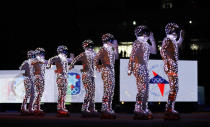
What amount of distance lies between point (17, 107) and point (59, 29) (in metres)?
8.45

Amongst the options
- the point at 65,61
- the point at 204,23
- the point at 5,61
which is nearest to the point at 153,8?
the point at 204,23

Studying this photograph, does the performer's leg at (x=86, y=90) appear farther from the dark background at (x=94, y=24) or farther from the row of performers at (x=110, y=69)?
the dark background at (x=94, y=24)

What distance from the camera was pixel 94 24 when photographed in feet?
117

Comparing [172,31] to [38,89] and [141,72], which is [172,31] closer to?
[141,72]

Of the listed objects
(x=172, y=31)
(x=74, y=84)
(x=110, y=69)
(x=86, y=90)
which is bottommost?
(x=86, y=90)

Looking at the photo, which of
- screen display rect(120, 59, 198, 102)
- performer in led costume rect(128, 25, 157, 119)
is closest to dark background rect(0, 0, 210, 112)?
screen display rect(120, 59, 198, 102)

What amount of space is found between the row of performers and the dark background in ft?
11.4

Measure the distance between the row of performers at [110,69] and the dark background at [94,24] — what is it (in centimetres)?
349

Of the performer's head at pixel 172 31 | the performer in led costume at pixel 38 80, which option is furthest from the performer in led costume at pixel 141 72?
the performer in led costume at pixel 38 80

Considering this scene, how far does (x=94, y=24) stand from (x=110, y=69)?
24699mm

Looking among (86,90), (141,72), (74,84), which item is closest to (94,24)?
(74,84)

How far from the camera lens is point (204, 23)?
31.2 m

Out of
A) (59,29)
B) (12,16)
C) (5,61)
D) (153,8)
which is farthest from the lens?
(153,8)

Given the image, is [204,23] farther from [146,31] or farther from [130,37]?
[146,31]
